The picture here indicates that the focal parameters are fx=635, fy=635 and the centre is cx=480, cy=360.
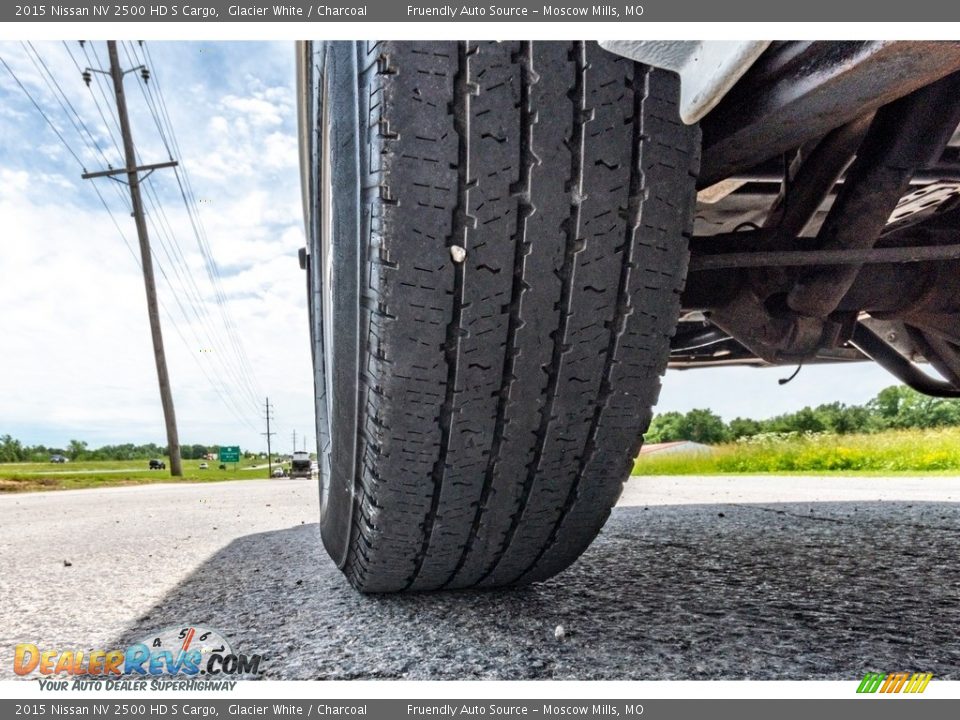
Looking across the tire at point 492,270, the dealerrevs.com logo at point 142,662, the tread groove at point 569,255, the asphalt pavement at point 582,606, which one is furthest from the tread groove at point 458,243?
the dealerrevs.com logo at point 142,662

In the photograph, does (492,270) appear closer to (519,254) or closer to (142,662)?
(519,254)

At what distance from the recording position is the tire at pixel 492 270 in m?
0.70

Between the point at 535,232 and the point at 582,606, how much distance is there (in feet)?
2.11

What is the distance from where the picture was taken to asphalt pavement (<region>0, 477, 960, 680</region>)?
81 centimetres

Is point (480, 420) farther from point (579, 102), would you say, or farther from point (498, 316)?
point (579, 102)

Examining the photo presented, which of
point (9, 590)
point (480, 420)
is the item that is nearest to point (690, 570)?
point (480, 420)

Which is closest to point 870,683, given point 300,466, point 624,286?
point 624,286

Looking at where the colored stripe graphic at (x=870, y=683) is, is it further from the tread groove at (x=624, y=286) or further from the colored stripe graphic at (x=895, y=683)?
the tread groove at (x=624, y=286)

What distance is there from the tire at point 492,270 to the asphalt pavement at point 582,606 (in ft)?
0.54

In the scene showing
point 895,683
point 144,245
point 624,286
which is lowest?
point 895,683

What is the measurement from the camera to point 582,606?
1.04 m

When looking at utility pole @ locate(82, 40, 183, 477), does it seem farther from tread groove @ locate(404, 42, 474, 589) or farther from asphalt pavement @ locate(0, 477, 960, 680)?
tread groove @ locate(404, 42, 474, 589)

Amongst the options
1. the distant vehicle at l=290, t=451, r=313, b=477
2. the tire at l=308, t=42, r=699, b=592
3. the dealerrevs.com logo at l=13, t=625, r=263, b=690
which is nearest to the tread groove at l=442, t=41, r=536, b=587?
the tire at l=308, t=42, r=699, b=592

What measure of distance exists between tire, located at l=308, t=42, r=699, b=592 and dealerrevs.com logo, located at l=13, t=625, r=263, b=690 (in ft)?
0.77
